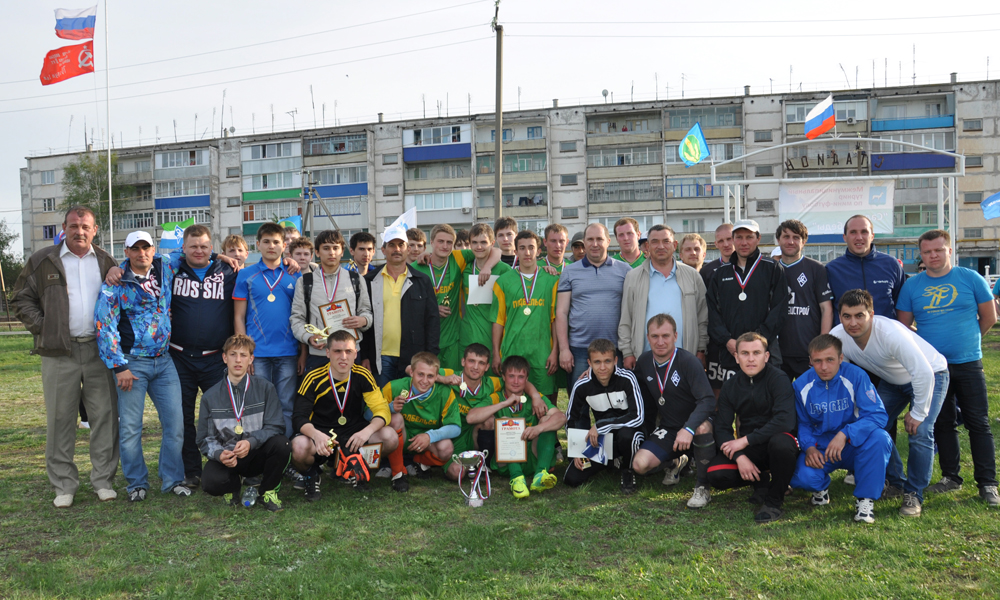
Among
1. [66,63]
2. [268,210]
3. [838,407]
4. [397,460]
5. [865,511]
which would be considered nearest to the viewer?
[865,511]

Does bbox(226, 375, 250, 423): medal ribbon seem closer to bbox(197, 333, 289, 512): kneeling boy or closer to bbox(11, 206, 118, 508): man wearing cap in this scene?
bbox(197, 333, 289, 512): kneeling boy

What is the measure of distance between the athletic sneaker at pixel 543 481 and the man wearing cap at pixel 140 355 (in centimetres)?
304

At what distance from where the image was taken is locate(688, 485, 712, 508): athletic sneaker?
5.23 m

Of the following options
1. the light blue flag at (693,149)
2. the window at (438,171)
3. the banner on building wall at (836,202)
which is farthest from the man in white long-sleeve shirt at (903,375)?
the window at (438,171)

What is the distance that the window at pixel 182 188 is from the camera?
57.0 m

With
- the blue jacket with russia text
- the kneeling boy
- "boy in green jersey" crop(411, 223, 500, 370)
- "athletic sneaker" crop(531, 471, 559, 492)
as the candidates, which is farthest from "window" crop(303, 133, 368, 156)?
→ the blue jacket with russia text

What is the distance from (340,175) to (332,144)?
2.53 m

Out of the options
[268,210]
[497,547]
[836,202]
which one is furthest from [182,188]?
[497,547]

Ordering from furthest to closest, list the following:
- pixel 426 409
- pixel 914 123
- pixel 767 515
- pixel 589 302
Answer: pixel 914 123 < pixel 589 302 < pixel 426 409 < pixel 767 515

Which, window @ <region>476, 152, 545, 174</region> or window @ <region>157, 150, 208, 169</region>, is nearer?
window @ <region>476, 152, 545, 174</region>

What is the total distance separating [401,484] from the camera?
19.4 ft

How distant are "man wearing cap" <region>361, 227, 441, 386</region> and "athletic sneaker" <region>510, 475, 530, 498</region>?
1519mm

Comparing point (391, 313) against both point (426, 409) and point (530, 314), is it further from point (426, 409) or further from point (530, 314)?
point (530, 314)

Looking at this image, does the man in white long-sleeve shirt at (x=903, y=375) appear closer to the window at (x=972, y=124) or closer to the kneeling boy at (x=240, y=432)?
the kneeling boy at (x=240, y=432)
